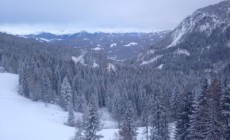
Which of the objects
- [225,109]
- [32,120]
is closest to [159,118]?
[225,109]

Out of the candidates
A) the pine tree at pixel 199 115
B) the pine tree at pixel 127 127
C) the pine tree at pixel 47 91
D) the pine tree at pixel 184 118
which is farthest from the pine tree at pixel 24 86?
the pine tree at pixel 199 115

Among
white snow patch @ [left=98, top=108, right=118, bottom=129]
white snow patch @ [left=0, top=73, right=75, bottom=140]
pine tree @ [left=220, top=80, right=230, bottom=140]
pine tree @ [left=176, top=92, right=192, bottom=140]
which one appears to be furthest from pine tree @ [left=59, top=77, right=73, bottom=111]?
pine tree @ [left=220, top=80, right=230, bottom=140]

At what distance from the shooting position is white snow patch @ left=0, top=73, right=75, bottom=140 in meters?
60.4

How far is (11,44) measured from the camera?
196750mm

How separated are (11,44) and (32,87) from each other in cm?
11092

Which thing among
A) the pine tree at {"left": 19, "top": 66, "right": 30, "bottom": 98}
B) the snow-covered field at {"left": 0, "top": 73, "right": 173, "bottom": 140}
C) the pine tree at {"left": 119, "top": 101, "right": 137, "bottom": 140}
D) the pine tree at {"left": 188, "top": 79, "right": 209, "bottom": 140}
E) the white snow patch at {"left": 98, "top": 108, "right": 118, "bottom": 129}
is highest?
the pine tree at {"left": 188, "top": 79, "right": 209, "bottom": 140}

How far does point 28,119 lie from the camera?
73.3 m

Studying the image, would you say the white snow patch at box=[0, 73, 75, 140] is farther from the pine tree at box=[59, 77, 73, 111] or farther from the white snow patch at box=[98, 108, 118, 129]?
the white snow patch at box=[98, 108, 118, 129]

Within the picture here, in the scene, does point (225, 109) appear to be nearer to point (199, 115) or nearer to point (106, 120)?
point (199, 115)

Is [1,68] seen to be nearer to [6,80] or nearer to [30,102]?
[6,80]

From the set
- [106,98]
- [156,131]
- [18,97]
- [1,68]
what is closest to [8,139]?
[156,131]

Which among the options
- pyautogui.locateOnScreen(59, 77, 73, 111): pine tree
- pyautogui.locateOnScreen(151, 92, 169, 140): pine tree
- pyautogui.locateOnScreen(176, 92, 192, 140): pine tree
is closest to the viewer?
pyautogui.locateOnScreen(176, 92, 192, 140): pine tree

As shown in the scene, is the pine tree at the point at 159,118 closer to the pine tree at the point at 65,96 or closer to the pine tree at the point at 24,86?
the pine tree at the point at 65,96

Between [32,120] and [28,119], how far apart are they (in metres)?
1.22
